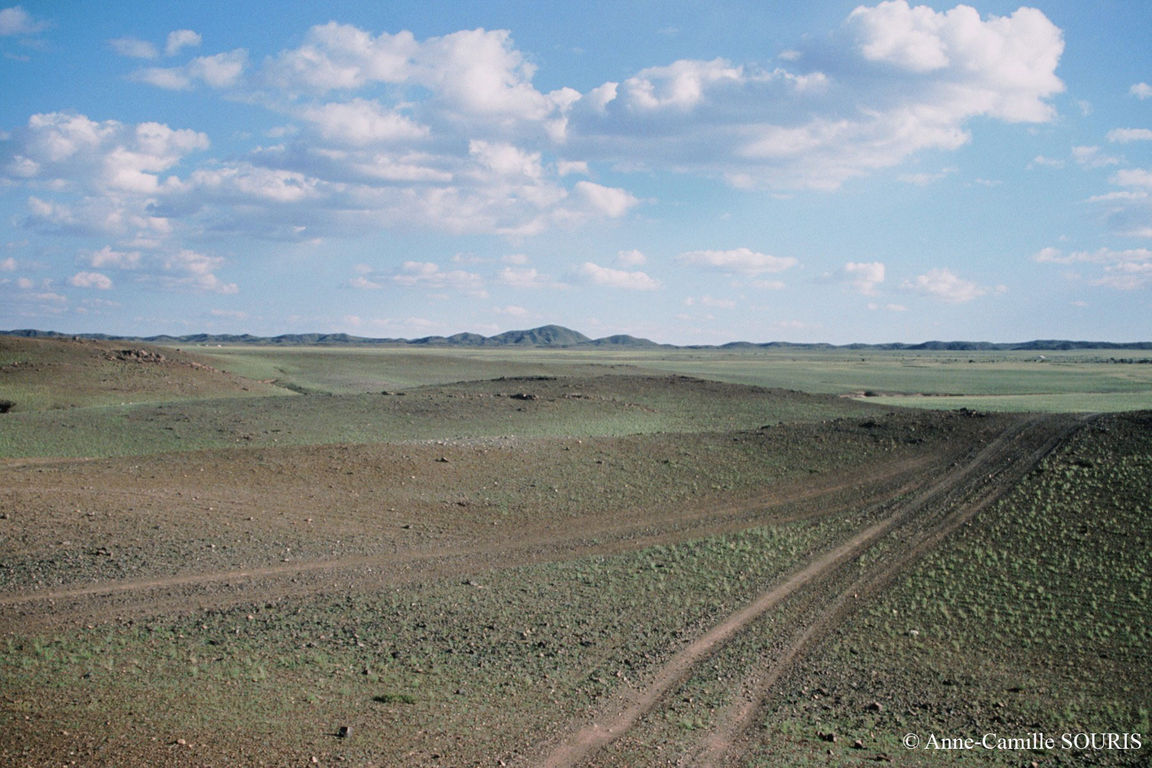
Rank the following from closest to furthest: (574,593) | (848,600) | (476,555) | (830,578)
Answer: (574,593), (848,600), (830,578), (476,555)

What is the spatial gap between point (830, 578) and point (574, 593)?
5.62 meters

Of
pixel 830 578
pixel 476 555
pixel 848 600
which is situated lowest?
pixel 848 600

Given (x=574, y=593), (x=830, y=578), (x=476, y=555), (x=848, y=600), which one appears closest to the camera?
(x=574, y=593)

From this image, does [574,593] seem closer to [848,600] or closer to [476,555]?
[476,555]

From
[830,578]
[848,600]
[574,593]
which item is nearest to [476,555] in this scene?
[574,593]

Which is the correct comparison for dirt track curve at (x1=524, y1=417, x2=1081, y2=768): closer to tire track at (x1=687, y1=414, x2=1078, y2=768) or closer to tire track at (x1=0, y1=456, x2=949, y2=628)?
tire track at (x1=687, y1=414, x2=1078, y2=768)

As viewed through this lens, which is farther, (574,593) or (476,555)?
(476,555)

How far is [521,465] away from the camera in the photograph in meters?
25.3

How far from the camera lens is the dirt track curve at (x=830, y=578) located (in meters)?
9.87

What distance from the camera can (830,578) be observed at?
54.6 feet

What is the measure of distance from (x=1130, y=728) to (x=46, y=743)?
45.0 feet

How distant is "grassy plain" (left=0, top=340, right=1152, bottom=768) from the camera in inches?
388

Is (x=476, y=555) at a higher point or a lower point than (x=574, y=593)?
higher

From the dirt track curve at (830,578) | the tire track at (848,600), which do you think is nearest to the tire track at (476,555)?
the dirt track curve at (830,578)
